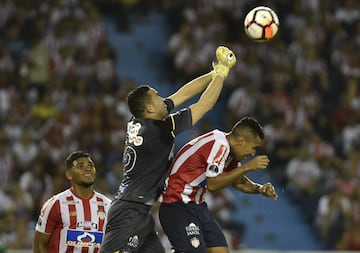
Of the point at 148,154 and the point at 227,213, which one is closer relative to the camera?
the point at 148,154

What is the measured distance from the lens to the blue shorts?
857 centimetres

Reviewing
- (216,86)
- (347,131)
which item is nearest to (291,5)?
(347,131)

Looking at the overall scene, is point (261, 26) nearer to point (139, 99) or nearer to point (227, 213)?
point (139, 99)

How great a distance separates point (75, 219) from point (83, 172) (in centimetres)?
41

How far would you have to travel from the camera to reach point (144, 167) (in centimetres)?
859

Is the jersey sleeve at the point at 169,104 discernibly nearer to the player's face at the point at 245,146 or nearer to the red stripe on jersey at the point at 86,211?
the player's face at the point at 245,146

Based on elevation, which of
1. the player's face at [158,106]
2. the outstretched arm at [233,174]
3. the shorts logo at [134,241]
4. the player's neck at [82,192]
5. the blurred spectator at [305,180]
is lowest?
the blurred spectator at [305,180]

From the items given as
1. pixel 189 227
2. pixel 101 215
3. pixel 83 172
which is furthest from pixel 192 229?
pixel 83 172

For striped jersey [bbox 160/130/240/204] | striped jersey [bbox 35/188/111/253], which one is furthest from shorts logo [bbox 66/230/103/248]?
striped jersey [bbox 160/130/240/204]

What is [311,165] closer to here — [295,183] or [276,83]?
[295,183]

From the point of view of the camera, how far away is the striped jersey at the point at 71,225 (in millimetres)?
9438

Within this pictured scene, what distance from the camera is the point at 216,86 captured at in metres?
8.83

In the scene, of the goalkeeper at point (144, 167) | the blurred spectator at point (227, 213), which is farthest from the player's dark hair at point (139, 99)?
the blurred spectator at point (227, 213)

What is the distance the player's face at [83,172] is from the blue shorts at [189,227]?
0.99 m
